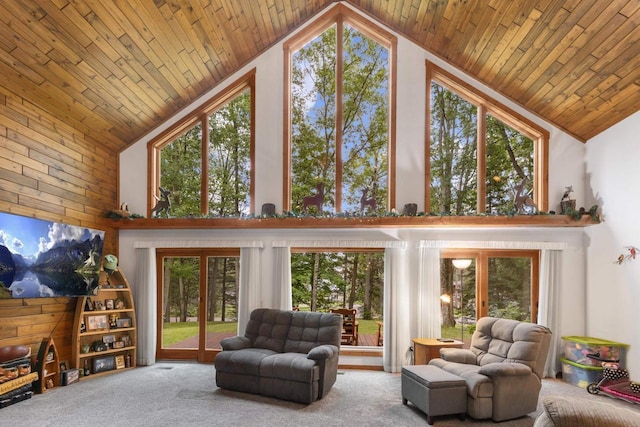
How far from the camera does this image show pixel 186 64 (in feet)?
19.4

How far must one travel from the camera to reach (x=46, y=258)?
15.8ft

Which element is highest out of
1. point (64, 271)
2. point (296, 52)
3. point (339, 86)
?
point (296, 52)

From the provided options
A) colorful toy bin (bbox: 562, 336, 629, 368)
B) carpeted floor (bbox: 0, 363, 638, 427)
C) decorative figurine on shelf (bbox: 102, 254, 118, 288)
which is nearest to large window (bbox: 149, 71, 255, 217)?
decorative figurine on shelf (bbox: 102, 254, 118, 288)

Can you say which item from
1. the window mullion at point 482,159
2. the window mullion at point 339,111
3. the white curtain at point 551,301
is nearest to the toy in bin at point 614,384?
the white curtain at point 551,301

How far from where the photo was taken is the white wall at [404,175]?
20.2 ft

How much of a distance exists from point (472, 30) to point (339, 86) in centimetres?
216

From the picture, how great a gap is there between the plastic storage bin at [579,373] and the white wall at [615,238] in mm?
408

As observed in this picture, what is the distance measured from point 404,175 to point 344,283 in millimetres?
1962

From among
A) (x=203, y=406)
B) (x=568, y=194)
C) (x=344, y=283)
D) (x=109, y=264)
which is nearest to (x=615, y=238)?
(x=568, y=194)

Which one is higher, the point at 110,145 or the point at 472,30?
the point at 472,30

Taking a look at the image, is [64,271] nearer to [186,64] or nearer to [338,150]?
[186,64]

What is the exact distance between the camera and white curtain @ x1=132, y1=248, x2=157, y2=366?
6387 millimetres

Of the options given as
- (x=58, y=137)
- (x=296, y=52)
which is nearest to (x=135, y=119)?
(x=58, y=137)

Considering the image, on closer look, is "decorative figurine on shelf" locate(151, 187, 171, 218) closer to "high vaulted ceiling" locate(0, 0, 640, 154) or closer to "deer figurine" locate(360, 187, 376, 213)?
"high vaulted ceiling" locate(0, 0, 640, 154)
